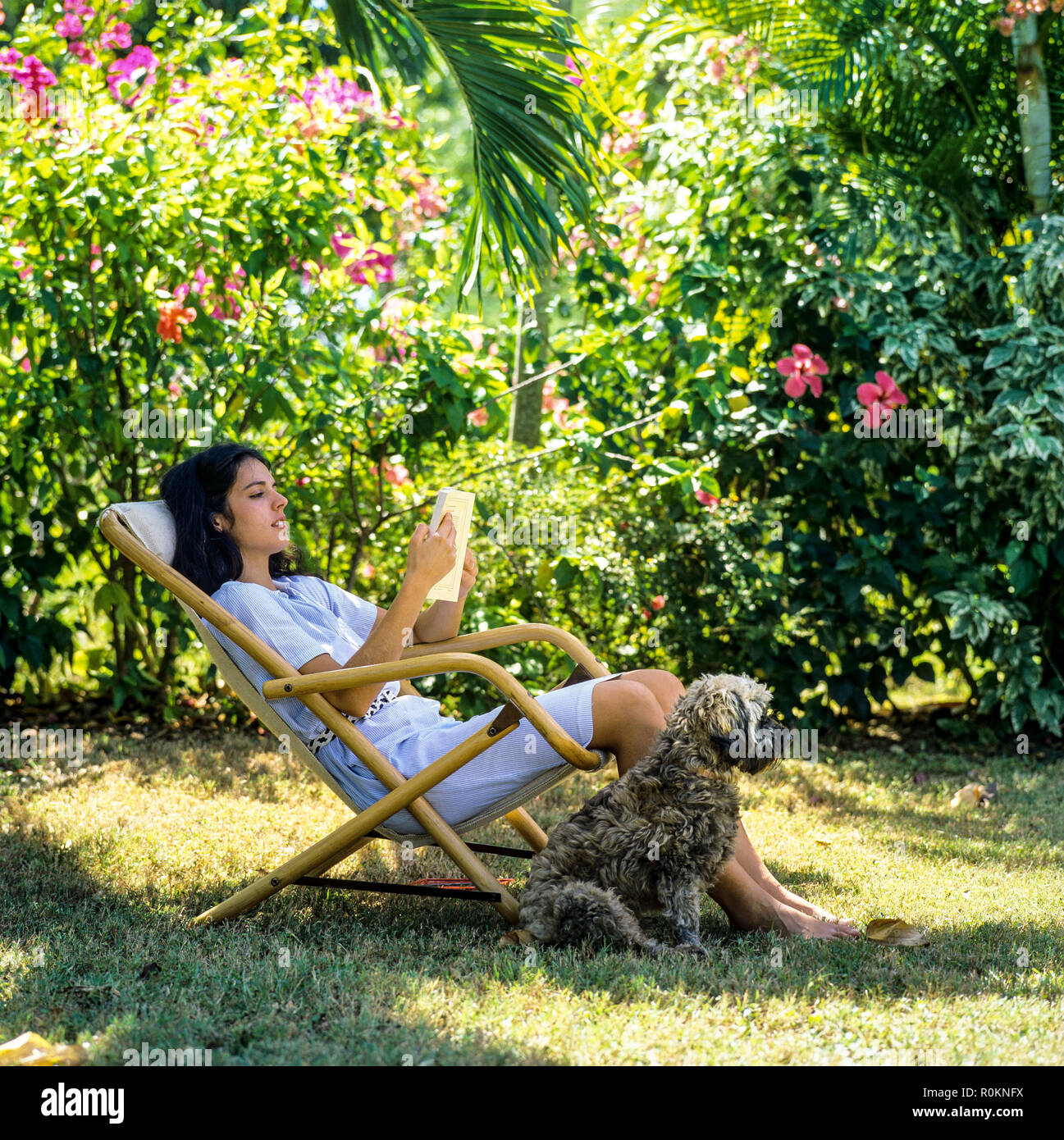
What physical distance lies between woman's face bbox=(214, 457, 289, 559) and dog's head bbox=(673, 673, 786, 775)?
1.29m

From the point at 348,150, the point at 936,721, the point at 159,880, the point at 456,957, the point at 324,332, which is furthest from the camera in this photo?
the point at 936,721

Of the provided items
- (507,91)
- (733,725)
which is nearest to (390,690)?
(733,725)

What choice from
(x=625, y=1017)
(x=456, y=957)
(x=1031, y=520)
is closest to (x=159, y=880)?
(x=456, y=957)

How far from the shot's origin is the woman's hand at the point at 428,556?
289 centimetres

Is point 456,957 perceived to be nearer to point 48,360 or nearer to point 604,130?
point 48,360

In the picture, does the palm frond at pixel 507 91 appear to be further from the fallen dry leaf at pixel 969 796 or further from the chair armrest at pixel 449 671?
the fallen dry leaf at pixel 969 796

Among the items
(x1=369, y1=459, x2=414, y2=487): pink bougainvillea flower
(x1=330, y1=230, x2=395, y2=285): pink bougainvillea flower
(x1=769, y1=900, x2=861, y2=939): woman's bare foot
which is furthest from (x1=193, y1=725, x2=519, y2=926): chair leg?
(x1=330, y1=230, x2=395, y2=285): pink bougainvillea flower

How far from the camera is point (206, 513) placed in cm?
322

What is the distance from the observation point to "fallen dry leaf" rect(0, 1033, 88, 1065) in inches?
79.7

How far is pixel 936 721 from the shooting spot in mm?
5770

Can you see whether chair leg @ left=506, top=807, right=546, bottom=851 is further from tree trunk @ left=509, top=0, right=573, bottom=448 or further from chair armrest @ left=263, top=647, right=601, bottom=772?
tree trunk @ left=509, top=0, right=573, bottom=448

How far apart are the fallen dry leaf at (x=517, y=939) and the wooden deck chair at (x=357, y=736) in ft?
0.17

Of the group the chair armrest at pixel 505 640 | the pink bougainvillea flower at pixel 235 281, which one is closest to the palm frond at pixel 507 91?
the pink bougainvillea flower at pixel 235 281

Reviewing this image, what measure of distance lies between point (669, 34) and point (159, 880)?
4448mm
